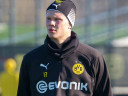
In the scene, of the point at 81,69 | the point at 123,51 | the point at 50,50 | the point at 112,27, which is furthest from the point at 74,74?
the point at 112,27

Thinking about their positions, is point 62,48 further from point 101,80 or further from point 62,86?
point 101,80

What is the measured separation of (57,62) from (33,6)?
11.6 meters

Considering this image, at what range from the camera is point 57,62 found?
9.65 ft

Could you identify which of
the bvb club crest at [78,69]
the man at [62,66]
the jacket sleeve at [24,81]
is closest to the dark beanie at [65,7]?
the man at [62,66]

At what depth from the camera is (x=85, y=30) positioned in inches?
515

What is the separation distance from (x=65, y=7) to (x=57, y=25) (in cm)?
21

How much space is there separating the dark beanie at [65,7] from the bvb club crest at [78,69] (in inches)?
14.7

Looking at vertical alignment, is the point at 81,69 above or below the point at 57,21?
below

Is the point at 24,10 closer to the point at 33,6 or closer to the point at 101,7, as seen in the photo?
the point at 33,6

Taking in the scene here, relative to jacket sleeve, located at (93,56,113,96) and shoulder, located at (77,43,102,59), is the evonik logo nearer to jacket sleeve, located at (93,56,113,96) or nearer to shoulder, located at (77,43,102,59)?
jacket sleeve, located at (93,56,113,96)

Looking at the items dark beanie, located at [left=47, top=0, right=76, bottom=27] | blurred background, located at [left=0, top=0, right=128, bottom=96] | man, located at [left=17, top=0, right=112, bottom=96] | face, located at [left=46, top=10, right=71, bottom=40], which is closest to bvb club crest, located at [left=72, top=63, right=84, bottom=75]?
man, located at [left=17, top=0, right=112, bottom=96]

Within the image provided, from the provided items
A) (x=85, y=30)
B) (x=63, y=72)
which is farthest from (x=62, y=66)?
(x=85, y=30)

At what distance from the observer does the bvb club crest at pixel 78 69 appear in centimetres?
290

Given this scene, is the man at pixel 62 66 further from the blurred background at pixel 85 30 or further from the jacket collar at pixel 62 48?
the blurred background at pixel 85 30
